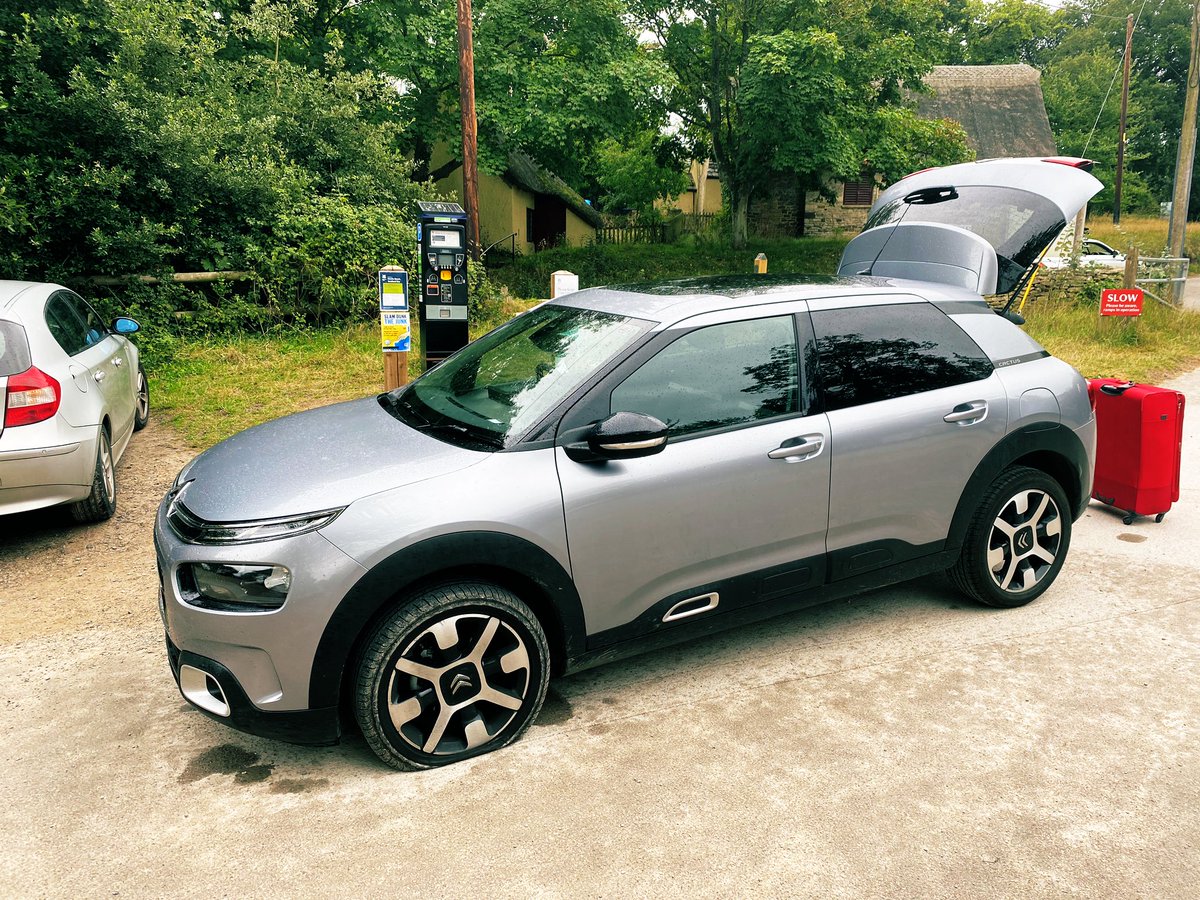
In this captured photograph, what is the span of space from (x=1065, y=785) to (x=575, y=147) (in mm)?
22111

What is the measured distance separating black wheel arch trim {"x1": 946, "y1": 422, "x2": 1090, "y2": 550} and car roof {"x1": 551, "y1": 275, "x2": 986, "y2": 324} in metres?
0.75

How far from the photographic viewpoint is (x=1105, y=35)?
53500mm

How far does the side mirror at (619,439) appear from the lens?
3355 mm

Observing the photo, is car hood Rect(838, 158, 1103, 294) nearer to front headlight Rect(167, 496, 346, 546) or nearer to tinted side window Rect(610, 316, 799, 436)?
Result: tinted side window Rect(610, 316, 799, 436)

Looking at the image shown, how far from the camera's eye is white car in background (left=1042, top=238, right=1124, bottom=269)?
55.7 ft

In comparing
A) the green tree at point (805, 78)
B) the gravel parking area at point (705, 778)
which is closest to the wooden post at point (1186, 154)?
the green tree at point (805, 78)

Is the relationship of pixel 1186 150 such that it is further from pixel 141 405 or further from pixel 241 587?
pixel 241 587

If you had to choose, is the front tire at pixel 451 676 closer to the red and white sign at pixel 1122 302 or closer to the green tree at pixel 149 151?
the green tree at pixel 149 151

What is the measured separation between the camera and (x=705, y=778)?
3.22 meters

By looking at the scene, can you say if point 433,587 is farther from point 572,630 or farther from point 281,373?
point 281,373

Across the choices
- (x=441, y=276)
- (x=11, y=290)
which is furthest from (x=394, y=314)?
(x=11, y=290)

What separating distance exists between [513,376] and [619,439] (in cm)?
80

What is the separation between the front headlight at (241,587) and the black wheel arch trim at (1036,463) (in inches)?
120

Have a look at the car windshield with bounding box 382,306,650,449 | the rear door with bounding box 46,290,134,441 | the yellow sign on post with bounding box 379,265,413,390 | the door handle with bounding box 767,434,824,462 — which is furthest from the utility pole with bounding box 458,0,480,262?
the door handle with bounding box 767,434,824,462
